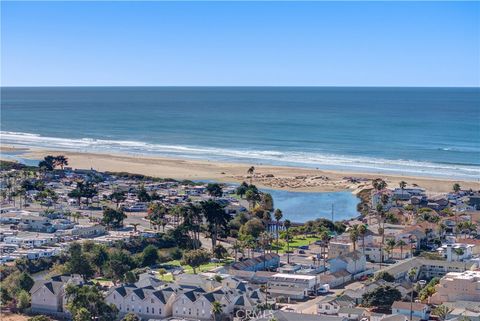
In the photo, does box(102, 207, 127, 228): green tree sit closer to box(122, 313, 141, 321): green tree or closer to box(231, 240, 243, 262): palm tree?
box(231, 240, 243, 262): palm tree

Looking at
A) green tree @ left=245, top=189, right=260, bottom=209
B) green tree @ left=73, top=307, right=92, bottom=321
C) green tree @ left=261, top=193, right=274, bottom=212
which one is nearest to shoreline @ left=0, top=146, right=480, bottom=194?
green tree @ left=245, top=189, right=260, bottom=209

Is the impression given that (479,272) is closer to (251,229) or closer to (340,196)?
(251,229)

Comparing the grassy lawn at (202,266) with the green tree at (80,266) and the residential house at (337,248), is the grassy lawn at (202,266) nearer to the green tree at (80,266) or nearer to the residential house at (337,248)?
the green tree at (80,266)

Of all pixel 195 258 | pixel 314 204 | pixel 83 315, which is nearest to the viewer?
pixel 83 315

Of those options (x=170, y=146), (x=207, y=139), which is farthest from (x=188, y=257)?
(x=207, y=139)

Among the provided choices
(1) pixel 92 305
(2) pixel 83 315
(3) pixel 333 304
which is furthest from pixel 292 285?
(2) pixel 83 315

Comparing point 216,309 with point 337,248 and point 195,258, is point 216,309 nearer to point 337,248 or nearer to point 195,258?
point 195,258

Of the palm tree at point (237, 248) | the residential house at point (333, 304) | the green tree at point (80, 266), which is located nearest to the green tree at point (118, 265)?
the green tree at point (80, 266)
